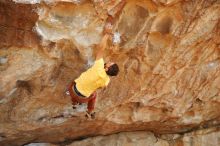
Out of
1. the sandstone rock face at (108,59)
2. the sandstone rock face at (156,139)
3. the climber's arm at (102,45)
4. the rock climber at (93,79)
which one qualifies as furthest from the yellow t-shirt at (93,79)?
the sandstone rock face at (156,139)

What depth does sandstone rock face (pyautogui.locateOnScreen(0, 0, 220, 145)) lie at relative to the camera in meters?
5.01

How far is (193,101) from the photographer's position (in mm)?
6379

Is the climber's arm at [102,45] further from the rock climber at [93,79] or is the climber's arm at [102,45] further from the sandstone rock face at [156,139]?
the sandstone rock face at [156,139]

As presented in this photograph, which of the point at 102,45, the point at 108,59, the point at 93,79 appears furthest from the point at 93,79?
the point at 108,59

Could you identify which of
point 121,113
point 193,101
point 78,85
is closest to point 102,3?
point 78,85

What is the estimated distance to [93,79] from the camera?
4.80 m

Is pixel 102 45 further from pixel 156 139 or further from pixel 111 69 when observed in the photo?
pixel 156 139

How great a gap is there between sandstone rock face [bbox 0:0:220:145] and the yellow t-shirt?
53cm

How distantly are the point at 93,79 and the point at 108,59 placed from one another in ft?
2.38

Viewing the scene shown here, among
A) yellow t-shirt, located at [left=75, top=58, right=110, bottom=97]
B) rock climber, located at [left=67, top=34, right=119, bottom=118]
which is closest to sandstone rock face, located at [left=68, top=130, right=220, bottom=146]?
rock climber, located at [left=67, top=34, right=119, bottom=118]

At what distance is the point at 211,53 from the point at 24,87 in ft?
8.20

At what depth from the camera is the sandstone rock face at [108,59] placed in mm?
5008

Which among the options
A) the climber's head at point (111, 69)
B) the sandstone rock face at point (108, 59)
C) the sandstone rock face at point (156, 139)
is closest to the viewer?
the climber's head at point (111, 69)

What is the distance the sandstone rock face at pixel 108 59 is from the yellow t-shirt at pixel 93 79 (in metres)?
0.53
